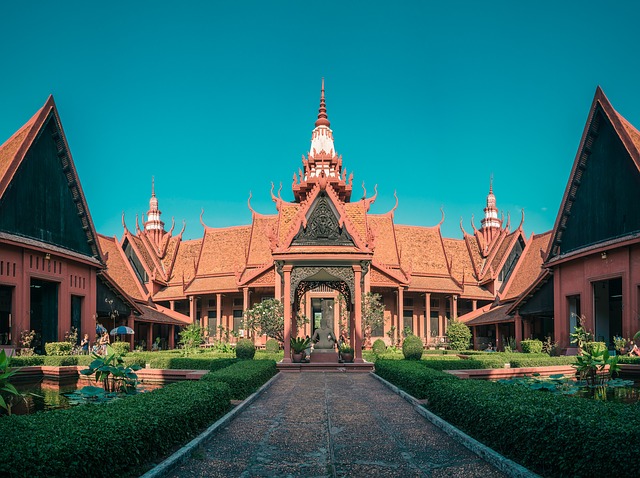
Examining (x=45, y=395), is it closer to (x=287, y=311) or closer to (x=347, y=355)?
(x=287, y=311)

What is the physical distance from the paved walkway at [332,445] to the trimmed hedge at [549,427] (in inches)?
13.8

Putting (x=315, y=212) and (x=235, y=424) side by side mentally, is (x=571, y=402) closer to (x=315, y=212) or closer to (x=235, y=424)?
(x=235, y=424)

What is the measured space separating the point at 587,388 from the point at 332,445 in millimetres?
6882

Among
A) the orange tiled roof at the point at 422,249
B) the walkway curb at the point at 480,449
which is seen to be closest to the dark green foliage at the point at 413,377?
the walkway curb at the point at 480,449

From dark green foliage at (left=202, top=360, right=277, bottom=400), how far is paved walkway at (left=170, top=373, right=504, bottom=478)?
1.52ft

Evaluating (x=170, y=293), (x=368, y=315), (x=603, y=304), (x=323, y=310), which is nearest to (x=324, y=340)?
(x=368, y=315)

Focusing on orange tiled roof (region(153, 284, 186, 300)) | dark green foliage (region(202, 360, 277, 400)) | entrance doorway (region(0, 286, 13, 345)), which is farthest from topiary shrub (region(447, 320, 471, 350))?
entrance doorway (region(0, 286, 13, 345))

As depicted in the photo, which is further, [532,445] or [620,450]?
[532,445]

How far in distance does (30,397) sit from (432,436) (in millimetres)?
8670

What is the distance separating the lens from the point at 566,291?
23250 millimetres

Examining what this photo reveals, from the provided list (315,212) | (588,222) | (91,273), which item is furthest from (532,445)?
(91,273)

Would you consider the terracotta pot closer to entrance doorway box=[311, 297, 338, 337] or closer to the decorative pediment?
the decorative pediment

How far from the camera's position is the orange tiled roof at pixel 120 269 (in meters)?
37.6

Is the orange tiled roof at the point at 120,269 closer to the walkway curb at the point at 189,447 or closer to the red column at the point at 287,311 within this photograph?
the red column at the point at 287,311
